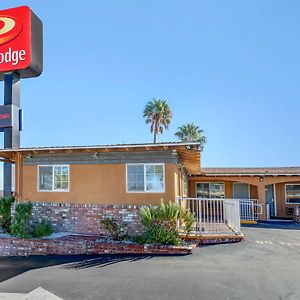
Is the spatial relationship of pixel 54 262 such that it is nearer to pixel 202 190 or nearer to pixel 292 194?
pixel 202 190

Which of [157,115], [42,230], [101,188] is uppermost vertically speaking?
[157,115]

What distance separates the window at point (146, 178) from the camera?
38.0 ft

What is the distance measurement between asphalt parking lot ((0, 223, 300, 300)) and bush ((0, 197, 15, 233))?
2430 millimetres

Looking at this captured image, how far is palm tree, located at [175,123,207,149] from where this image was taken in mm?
36969

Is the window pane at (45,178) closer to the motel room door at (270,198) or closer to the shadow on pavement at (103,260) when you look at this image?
the shadow on pavement at (103,260)

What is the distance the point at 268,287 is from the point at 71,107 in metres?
24.1

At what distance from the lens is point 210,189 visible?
21875 mm

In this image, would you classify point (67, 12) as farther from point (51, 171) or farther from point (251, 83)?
point (251, 83)

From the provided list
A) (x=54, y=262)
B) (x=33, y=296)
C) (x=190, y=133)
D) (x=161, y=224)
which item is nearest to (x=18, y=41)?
(x=54, y=262)

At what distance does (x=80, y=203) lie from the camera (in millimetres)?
12180

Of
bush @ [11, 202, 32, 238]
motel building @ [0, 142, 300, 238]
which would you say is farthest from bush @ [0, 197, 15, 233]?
bush @ [11, 202, 32, 238]

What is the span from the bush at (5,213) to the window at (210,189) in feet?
42.5

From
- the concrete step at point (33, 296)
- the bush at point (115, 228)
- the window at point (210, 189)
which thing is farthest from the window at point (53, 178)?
the window at point (210, 189)

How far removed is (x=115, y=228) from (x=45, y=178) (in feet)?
12.3
